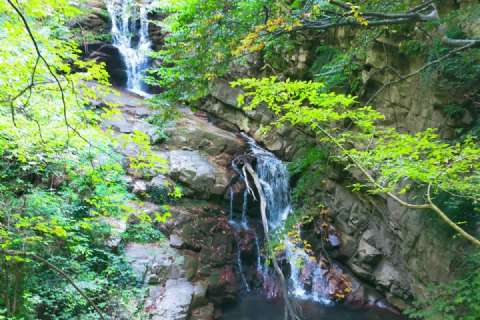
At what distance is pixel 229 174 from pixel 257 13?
552 centimetres

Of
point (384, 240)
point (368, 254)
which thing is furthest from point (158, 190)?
point (384, 240)

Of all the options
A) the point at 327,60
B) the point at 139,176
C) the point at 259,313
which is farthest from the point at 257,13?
the point at 259,313

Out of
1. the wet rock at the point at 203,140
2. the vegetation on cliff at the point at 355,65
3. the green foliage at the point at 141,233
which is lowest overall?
the green foliage at the point at 141,233

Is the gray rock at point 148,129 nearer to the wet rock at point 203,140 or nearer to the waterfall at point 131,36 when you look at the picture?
the wet rock at point 203,140

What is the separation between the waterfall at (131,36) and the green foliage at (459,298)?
13024 millimetres

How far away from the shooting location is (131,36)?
1587 centimetres

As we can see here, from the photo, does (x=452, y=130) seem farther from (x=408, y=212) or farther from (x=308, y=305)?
(x=308, y=305)

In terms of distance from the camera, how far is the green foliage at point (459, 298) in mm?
5055

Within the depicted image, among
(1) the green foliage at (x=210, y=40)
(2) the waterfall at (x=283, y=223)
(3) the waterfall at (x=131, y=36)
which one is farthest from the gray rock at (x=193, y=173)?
(3) the waterfall at (x=131, y=36)

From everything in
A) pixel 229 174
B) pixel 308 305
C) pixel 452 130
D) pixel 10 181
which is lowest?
pixel 308 305

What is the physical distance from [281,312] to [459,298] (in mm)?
3884

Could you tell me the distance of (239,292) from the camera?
845cm

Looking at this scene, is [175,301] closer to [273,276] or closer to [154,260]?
[154,260]

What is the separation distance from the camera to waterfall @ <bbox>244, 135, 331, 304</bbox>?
880 centimetres
